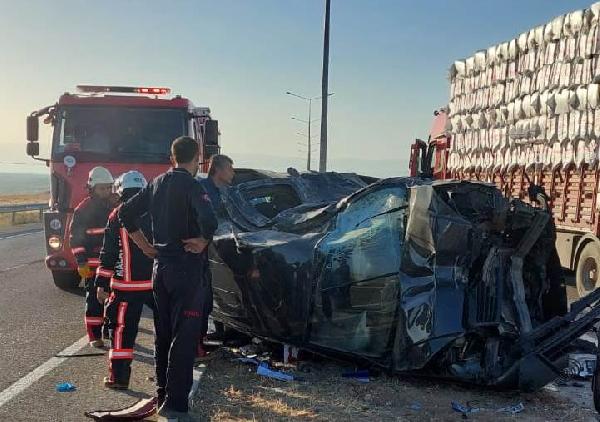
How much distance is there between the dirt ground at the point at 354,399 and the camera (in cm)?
430

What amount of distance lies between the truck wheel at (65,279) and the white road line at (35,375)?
112 inches

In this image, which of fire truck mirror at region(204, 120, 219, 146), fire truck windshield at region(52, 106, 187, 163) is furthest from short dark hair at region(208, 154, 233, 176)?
fire truck mirror at region(204, 120, 219, 146)

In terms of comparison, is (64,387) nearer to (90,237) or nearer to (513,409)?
(90,237)

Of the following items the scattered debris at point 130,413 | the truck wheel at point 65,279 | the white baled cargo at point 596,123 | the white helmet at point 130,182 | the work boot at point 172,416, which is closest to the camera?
the work boot at point 172,416

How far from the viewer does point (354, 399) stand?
4.62 metres

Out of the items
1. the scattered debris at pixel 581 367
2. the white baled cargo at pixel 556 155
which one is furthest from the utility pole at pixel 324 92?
the scattered debris at pixel 581 367

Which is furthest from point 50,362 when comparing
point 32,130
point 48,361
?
point 32,130

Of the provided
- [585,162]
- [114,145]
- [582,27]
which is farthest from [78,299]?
[582,27]

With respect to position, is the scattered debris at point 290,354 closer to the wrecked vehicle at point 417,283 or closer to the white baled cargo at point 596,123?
the wrecked vehicle at point 417,283

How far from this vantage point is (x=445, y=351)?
15.1ft

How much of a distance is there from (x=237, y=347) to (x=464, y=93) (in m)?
9.50

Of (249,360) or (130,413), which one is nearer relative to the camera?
(130,413)

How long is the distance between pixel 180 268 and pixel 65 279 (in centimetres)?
540

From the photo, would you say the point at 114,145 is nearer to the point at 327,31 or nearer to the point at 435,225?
the point at 435,225
